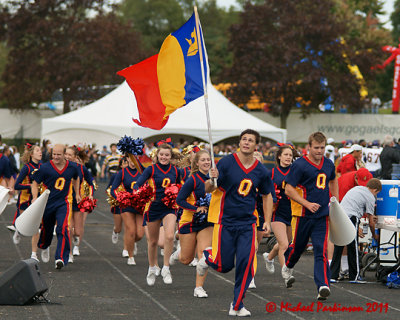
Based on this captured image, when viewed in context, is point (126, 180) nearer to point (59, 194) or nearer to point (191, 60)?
point (59, 194)

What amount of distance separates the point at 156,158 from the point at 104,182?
25.7 metres

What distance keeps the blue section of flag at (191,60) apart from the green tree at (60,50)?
40.4m

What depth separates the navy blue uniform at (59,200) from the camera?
40.4ft

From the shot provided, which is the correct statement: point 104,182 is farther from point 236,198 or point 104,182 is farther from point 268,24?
point 236,198

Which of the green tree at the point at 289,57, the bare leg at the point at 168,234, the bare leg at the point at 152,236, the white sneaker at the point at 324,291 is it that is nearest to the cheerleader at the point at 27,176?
the bare leg at the point at 152,236

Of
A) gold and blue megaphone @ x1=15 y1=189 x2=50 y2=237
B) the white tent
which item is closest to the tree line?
the white tent

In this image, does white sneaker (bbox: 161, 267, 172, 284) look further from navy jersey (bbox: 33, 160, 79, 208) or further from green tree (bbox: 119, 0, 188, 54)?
green tree (bbox: 119, 0, 188, 54)

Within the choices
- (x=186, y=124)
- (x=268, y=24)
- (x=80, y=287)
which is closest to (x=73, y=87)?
(x=268, y=24)

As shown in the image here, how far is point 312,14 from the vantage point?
159 ft

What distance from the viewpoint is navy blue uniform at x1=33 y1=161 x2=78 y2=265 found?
40.4 ft

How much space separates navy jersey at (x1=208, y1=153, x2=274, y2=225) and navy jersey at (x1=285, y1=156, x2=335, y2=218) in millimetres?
997

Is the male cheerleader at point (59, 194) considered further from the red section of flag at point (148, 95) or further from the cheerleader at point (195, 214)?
the cheerleader at point (195, 214)

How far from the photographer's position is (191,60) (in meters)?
10.4

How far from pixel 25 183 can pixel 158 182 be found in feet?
11.8
